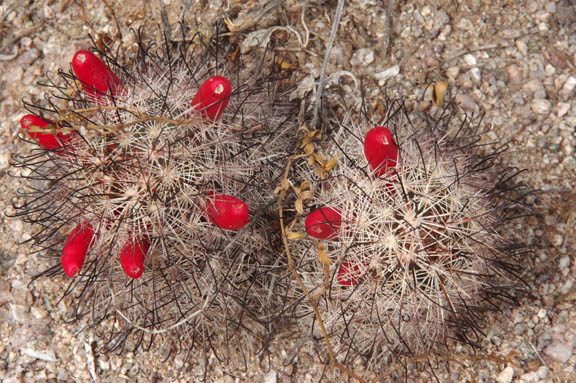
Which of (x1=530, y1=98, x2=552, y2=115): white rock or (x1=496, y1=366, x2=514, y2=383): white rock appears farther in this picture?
(x1=530, y1=98, x2=552, y2=115): white rock

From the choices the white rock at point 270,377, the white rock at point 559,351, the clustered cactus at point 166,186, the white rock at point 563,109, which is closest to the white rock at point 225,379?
the white rock at point 270,377

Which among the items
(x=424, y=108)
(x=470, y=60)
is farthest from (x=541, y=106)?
(x=424, y=108)

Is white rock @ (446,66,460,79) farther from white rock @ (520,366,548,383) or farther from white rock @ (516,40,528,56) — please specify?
white rock @ (520,366,548,383)

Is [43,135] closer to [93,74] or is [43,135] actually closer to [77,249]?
[93,74]

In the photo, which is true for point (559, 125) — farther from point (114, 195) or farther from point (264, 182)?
point (114, 195)

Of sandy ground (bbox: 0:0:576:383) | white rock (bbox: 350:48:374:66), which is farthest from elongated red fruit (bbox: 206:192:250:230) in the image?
white rock (bbox: 350:48:374:66)
